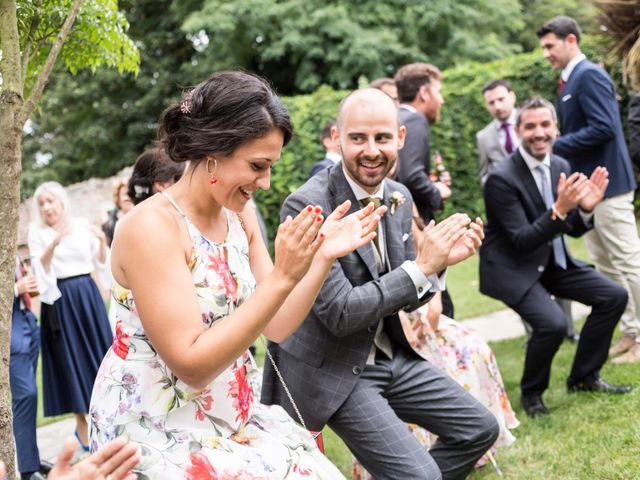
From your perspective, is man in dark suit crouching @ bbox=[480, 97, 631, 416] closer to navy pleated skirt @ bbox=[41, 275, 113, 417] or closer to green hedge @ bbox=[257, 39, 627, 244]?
navy pleated skirt @ bbox=[41, 275, 113, 417]

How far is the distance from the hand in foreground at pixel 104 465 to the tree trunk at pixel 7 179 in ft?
3.12

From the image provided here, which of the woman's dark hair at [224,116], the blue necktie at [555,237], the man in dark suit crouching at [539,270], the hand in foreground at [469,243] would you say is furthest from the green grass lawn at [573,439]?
the woman's dark hair at [224,116]

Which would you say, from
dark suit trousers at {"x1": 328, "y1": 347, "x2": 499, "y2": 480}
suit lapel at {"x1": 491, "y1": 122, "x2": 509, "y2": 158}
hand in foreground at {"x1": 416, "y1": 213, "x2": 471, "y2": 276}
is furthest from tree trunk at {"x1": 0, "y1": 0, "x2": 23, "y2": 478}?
suit lapel at {"x1": 491, "y1": 122, "x2": 509, "y2": 158}

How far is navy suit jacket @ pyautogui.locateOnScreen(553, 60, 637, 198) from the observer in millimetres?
5891

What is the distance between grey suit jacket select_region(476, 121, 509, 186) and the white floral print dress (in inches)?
202

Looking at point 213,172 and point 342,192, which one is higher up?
point 213,172

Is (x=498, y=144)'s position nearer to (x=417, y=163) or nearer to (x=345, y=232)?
(x=417, y=163)

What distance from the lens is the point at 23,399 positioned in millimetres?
5254

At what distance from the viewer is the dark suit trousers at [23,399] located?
17.2 ft

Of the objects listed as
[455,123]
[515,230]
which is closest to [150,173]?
[515,230]

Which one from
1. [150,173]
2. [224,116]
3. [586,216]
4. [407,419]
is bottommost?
[407,419]

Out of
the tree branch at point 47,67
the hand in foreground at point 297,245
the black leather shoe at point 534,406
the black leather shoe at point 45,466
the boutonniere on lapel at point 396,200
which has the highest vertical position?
the tree branch at point 47,67

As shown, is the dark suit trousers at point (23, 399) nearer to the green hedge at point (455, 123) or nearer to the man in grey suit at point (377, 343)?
the man in grey suit at point (377, 343)

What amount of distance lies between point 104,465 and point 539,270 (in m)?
3.82
